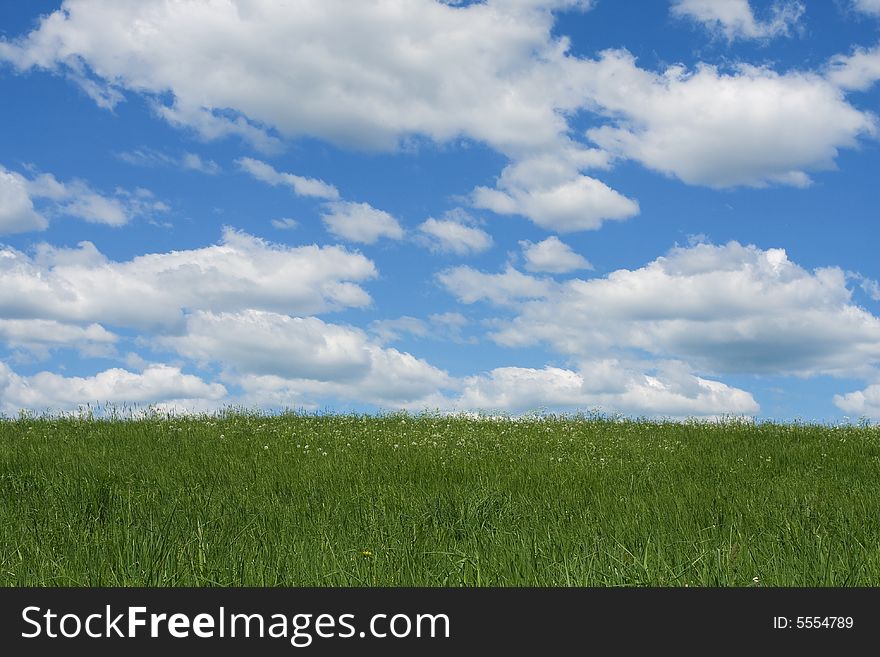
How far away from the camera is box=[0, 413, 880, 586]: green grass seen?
5.79 meters

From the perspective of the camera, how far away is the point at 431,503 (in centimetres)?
936

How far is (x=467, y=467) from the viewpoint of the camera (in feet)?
40.1

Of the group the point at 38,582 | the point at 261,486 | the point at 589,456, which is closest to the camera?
the point at 38,582

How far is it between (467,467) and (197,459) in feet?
14.4

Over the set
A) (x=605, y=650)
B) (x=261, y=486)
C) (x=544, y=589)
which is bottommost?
(x=605, y=650)

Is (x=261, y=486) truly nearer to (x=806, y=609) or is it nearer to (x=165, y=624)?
(x=165, y=624)

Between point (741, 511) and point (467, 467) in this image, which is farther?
point (467, 467)

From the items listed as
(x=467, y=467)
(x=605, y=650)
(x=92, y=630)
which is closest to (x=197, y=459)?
(x=467, y=467)

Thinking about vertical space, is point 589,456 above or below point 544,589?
above

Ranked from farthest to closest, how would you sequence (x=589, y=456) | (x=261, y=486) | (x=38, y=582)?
(x=589, y=456), (x=261, y=486), (x=38, y=582)

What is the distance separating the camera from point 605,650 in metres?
4.29

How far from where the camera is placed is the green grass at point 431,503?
5.79 meters

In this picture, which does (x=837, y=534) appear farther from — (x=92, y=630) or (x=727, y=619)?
(x=92, y=630)

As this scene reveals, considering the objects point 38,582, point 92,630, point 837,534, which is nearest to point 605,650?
point 92,630
